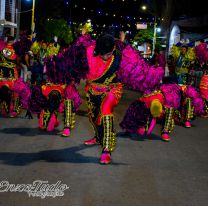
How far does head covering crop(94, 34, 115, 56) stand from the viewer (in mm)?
5952

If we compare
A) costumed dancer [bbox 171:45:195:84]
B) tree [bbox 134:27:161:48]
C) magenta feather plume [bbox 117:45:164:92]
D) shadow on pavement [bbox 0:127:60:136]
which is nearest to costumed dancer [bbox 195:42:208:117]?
costumed dancer [bbox 171:45:195:84]

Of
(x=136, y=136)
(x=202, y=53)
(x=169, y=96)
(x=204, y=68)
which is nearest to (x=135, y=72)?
(x=169, y=96)

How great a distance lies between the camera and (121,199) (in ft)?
15.1

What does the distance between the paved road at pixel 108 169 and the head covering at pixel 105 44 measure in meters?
1.52

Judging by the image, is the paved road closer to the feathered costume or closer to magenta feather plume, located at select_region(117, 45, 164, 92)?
the feathered costume

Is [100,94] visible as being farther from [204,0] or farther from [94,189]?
[204,0]

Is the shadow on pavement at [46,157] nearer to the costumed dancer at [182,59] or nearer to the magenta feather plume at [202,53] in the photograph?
the magenta feather plume at [202,53]

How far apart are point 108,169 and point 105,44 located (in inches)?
64.0

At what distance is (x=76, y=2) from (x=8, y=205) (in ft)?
210

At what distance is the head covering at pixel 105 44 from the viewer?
5952mm

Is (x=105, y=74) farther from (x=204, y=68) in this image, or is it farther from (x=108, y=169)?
(x=204, y=68)

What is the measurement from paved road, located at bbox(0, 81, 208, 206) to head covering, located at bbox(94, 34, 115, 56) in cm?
152

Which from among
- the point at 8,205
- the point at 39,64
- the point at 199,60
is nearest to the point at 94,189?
the point at 8,205

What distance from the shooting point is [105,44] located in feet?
19.5
